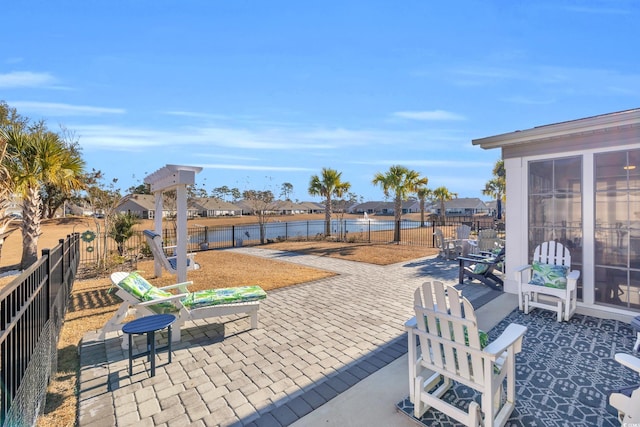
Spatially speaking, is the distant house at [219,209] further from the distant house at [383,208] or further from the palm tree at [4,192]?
the palm tree at [4,192]

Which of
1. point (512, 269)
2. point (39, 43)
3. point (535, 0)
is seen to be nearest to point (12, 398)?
point (512, 269)

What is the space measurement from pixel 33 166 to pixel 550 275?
1172 cm

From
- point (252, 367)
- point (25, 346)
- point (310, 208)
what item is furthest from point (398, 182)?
point (310, 208)

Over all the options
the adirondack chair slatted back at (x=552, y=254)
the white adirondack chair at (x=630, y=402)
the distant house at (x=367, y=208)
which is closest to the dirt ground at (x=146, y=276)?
the white adirondack chair at (x=630, y=402)

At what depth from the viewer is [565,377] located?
297 centimetres

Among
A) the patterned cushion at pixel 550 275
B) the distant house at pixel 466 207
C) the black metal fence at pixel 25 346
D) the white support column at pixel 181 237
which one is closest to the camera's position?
the black metal fence at pixel 25 346

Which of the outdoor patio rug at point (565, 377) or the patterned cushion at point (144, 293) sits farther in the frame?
the patterned cushion at point (144, 293)

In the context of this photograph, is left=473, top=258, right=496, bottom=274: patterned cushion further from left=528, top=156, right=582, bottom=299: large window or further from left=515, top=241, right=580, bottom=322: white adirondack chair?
left=515, top=241, right=580, bottom=322: white adirondack chair

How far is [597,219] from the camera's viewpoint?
4883 mm

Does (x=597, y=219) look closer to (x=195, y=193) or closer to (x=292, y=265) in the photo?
(x=292, y=265)

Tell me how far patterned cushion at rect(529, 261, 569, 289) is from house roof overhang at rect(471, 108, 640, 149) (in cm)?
224

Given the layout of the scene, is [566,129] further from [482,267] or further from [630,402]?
[630,402]

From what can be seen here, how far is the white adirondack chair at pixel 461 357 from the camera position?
2115mm

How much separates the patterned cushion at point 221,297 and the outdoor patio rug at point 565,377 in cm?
243
